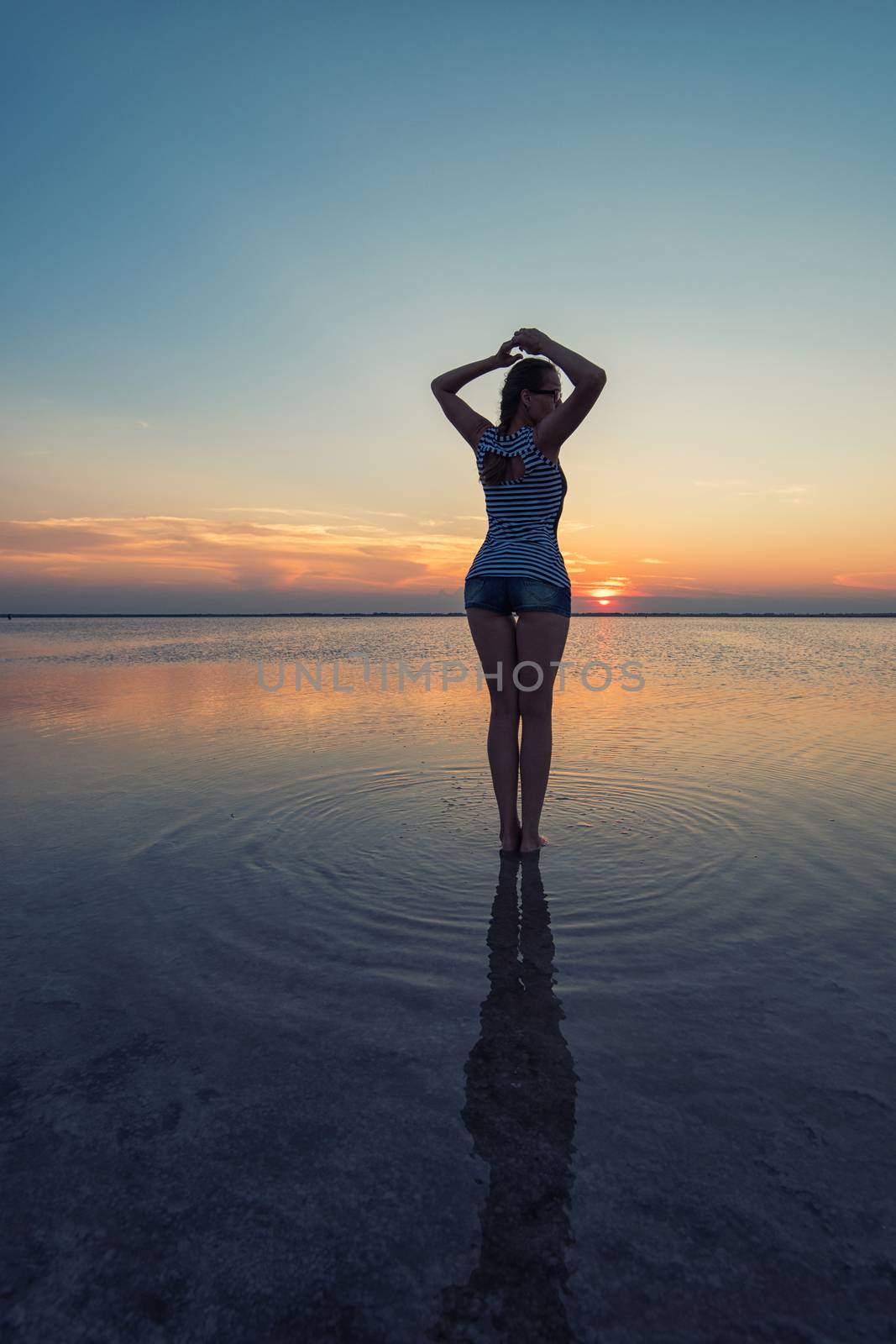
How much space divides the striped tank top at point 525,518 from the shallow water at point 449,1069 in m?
1.41

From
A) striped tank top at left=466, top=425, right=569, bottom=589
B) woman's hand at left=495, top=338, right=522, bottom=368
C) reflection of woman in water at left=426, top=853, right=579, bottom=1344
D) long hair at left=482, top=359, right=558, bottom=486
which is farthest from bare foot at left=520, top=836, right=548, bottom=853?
woman's hand at left=495, top=338, right=522, bottom=368

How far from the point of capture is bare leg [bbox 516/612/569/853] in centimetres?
384

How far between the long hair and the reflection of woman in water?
2331 mm

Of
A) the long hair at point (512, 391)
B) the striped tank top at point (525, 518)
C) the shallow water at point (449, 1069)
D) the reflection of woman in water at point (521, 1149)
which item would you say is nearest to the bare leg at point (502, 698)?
the striped tank top at point (525, 518)

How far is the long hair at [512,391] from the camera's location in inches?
154

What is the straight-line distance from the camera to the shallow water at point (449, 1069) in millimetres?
1337

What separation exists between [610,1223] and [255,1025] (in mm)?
1118

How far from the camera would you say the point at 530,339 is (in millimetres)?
3684

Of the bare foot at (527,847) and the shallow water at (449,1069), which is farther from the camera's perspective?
the bare foot at (527,847)

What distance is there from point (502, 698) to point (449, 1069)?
2.20 m

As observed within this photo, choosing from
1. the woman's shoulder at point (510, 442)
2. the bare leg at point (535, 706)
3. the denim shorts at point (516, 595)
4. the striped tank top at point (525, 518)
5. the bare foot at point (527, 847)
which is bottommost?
the bare foot at point (527, 847)

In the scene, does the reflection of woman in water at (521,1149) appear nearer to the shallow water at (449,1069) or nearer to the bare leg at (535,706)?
the shallow water at (449,1069)

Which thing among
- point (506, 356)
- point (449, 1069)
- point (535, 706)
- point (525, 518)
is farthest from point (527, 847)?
point (506, 356)

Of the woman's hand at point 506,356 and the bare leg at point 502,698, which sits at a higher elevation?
the woman's hand at point 506,356
